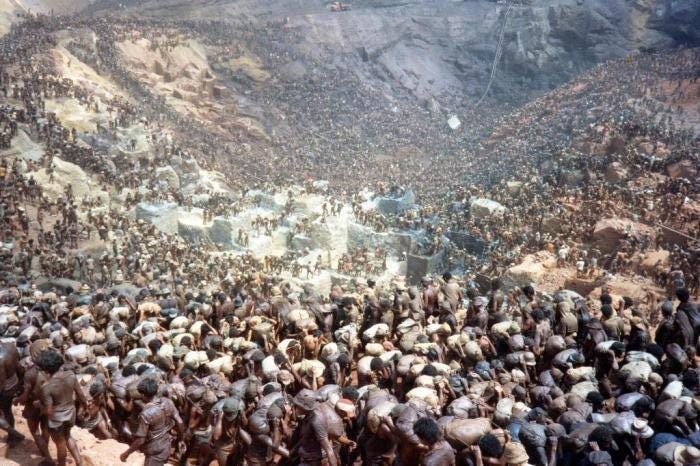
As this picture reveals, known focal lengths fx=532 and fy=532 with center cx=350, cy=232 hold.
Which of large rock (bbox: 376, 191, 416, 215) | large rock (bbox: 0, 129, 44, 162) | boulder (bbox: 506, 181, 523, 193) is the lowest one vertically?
large rock (bbox: 376, 191, 416, 215)

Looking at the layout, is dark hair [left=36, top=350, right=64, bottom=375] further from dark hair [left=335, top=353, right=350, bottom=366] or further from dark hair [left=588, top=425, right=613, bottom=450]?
dark hair [left=588, top=425, right=613, bottom=450]

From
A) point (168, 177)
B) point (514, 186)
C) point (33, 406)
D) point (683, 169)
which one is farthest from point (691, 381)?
point (168, 177)

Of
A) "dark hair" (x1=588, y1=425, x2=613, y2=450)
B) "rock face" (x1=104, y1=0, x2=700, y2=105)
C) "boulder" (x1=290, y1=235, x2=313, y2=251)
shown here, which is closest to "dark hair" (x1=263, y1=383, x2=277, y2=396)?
"dark hair" (x1=588, y1=425, x2=613, y2=450)

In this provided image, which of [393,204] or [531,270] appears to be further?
[393,204]

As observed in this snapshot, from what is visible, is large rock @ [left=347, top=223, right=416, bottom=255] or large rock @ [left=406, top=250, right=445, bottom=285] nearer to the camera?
large rock @ [left=406, top=250, right=445, bottom=285]

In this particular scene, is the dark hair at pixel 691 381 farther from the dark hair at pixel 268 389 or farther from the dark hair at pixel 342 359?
the dark hair at pixel 268 389

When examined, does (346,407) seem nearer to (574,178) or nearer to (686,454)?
(686,454)
